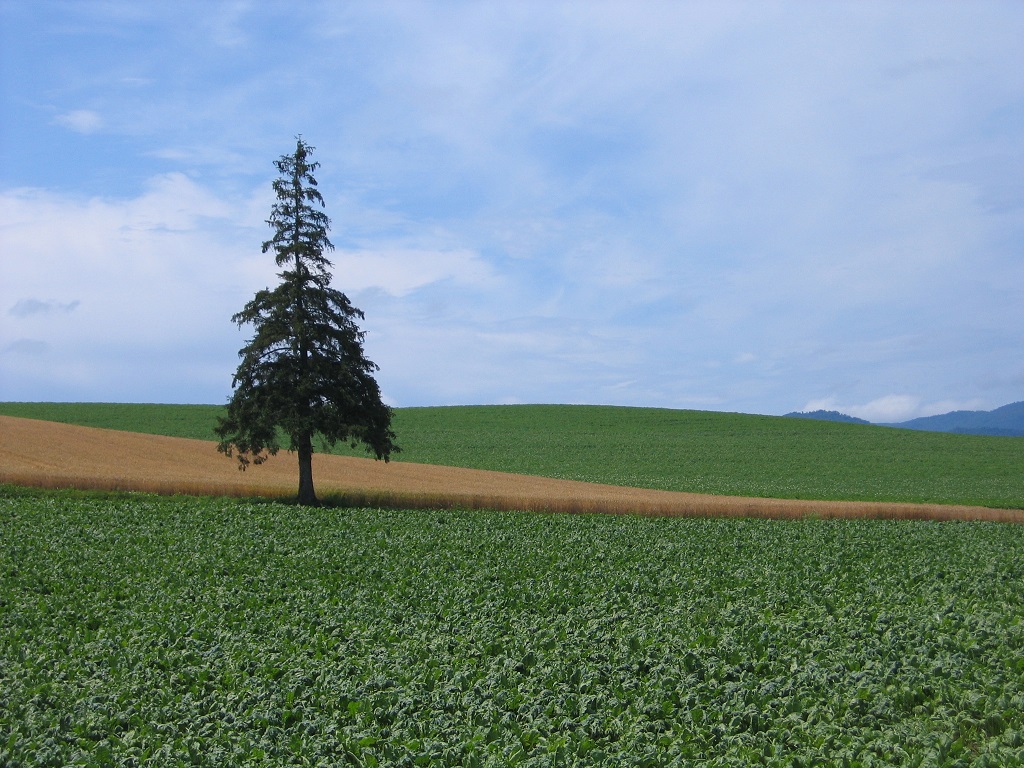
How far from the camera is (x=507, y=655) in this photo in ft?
44.1

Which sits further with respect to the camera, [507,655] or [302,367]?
[302,367]

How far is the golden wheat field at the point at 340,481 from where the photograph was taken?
36531mm

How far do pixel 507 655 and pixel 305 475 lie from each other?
25.3 meters

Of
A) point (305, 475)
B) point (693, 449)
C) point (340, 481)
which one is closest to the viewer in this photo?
point (305, 475)

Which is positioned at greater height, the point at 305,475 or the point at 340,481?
the point at 305,475

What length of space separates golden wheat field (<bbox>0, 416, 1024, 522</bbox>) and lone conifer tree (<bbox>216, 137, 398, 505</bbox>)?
10.1ft

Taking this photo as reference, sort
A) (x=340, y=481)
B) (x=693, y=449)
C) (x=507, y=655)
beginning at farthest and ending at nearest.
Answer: (x=693, y=449) < (x=340, y=481) < (x=507, y=655)

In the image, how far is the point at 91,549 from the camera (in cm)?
2317

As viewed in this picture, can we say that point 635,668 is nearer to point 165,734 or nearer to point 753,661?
point 753,661

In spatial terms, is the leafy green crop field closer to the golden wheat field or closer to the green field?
the golden wheat field

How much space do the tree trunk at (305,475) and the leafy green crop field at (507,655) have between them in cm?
1233

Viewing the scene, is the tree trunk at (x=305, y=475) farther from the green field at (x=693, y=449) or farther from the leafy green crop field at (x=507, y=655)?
the green field at (x=693, y=449)

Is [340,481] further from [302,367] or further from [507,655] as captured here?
[507,655]

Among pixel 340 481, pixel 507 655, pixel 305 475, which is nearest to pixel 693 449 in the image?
pixel 340 481
